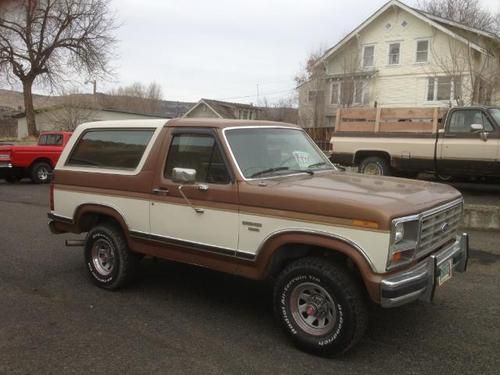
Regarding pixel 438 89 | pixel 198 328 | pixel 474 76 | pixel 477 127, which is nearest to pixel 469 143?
pixel 477 127

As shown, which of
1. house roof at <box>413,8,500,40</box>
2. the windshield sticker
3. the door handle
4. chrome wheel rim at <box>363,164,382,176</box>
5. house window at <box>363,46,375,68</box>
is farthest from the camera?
house window at <box>363,46,375,68</box>

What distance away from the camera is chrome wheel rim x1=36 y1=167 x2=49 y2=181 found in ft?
53.6

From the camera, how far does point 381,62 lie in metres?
30.5

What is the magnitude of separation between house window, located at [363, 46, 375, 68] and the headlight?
29.2m

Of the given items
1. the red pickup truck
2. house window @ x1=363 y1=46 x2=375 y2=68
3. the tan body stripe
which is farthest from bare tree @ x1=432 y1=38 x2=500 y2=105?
the tan body stripe

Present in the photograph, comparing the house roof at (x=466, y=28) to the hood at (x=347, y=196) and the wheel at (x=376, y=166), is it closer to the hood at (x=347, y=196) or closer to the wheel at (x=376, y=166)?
the wheel at (x=376, y=166)

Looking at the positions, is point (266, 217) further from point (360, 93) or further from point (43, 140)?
point (360, 93)

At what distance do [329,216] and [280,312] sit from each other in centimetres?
95

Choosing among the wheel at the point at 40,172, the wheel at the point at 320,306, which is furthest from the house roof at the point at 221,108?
the wheel at the point at 320,306

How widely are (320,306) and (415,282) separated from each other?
30.2 inches

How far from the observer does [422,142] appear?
11.1m

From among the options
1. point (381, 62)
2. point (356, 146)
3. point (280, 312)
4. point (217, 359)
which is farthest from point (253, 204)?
point (381, 62)

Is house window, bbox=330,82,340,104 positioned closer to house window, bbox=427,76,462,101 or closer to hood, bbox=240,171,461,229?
house window, bbox=427,76,462,101

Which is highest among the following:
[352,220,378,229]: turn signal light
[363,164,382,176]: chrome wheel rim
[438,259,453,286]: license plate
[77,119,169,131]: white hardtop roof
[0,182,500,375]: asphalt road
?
[77,119,169,131]: white hardtop roof
